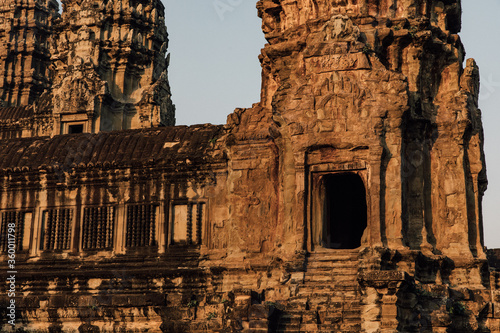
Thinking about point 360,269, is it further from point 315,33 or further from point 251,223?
point 315,33

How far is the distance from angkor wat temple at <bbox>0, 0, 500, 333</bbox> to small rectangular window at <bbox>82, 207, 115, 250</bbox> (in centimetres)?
5

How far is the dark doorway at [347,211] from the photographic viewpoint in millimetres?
26905

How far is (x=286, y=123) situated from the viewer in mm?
24594

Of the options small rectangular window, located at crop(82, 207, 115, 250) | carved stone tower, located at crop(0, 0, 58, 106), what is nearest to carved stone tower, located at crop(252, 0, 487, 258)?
small rectangular window, located at crop(82, 207, 115, 250)

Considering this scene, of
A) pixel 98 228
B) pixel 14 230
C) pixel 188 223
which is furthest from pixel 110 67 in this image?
pixel 188 223

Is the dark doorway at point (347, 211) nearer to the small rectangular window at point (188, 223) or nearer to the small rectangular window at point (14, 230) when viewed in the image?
the small rectangular window at point (188, 223)

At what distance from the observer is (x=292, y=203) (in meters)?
24.3

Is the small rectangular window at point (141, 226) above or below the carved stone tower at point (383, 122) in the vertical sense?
below

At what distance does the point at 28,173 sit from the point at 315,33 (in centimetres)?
984

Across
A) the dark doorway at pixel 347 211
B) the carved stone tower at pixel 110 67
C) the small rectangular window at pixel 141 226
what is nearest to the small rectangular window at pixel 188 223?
the small rectangular window at pixel 141 226

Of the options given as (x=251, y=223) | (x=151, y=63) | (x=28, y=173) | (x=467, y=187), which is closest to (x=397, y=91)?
(x=467, y=187)

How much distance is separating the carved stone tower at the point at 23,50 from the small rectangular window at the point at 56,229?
33218 mm

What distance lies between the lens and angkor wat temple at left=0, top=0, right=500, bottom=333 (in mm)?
22812

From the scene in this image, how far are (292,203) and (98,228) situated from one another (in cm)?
665
